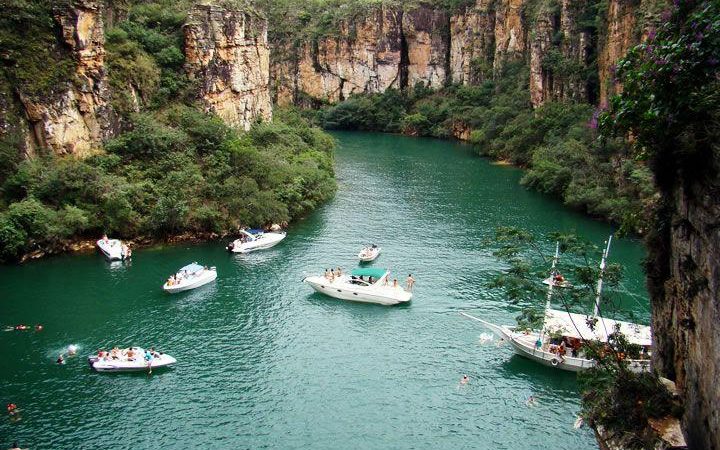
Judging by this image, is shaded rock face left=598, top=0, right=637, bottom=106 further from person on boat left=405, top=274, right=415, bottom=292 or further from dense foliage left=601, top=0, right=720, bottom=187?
dense foliage left=601, top=0, right=720, bottom=187

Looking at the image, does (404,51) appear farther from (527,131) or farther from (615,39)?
(615,39)

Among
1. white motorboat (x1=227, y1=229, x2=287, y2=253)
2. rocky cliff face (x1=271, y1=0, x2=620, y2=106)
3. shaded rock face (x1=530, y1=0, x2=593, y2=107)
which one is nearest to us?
white motorboat (x1=227, y1=229, x2=287, y2=253)

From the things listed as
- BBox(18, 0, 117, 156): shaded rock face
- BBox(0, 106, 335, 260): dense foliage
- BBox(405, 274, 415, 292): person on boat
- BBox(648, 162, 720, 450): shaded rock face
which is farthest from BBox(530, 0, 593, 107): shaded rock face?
BBox(648, 162, 720, 450): shaded rock face

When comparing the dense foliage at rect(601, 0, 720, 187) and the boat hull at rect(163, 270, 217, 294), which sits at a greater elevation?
the dense foliage at rect(601, 0, 720, 187)

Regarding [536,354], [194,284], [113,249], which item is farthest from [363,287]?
[113,249]

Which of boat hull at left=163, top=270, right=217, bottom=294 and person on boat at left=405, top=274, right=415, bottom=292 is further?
person on boat at left=405, top=274, right=415, bottom=292

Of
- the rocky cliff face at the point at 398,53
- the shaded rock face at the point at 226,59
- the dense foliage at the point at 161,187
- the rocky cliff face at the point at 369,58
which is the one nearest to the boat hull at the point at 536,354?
the dense foliage at the point at 161,187

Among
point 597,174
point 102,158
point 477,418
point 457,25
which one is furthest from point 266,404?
point 457,25

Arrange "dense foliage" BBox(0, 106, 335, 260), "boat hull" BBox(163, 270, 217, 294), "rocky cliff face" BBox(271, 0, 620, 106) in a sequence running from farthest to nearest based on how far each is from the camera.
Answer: "rocky cliff face" BBox(271, 0, 620, 106)
"dense foliage" BBox(0, 106, 335, 260)
"boat hull" BBox(163, 270, 217, 294)
